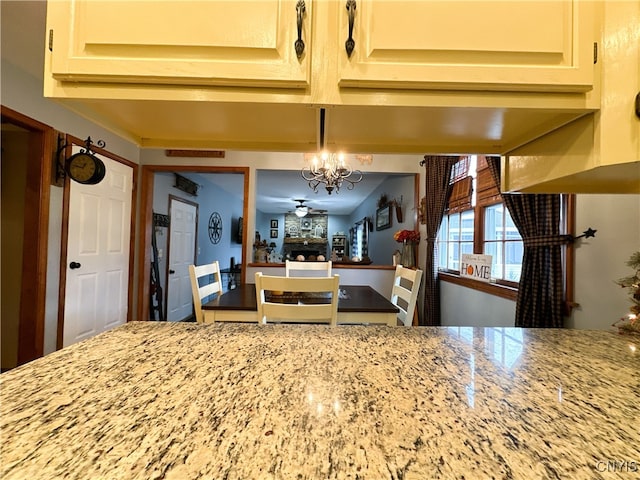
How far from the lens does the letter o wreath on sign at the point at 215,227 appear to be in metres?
5.47

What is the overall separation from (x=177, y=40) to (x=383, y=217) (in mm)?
4585

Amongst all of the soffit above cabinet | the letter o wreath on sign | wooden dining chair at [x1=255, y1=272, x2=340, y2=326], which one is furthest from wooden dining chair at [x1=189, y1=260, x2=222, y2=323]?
the letter o wreath on sign

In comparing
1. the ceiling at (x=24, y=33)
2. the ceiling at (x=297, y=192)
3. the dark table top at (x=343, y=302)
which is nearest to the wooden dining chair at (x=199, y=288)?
the dark table top at (x=343, y=302)

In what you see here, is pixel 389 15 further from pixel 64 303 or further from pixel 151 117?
pixel 64 303

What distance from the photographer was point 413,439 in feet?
1.29

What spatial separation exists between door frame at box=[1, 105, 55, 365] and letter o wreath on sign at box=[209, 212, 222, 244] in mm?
3144

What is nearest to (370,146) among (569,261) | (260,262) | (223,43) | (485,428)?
(223,43)

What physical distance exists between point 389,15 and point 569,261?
1.72m

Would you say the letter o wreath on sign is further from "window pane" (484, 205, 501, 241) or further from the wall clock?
"window pane" (484, 205, 501, 241)

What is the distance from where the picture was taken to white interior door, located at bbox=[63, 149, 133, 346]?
2.56 meters

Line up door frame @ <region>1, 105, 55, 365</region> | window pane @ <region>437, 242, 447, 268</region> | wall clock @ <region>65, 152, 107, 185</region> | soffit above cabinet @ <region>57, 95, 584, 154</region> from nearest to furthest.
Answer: soffit above cabinet @ <region>57, 95, 584, 154</region>, door frame @ <region>1, 105, 55, 365</region>, wall clock @ <region>65, 152, 107, 185</region>, window pane @ <region>437, 242, 447, 268</region>

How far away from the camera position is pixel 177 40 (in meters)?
0.58

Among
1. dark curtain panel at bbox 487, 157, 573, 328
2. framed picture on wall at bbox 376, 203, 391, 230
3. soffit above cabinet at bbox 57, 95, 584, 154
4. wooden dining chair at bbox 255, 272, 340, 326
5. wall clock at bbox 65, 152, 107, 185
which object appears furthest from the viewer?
framed picture on wall at bbox 376, 203, 391, 230

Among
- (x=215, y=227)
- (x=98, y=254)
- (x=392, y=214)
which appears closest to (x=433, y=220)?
(x=392, y=214)
